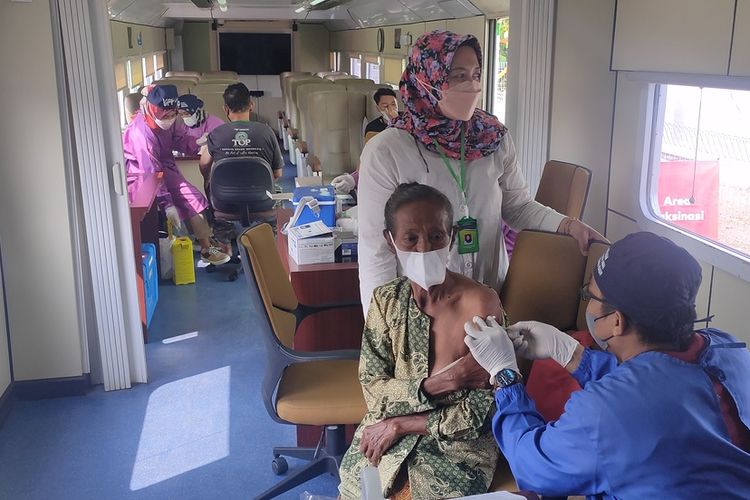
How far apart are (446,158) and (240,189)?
11.4 ft

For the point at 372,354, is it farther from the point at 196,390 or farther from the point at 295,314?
the point at 196,390

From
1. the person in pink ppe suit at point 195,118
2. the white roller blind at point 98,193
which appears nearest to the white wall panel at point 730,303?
the white roller blind at point 98,193

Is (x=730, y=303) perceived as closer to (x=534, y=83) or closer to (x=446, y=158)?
(x=446, y=158)

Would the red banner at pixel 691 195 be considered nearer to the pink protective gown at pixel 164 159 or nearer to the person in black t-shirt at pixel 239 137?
the person in black t-shirt at pixel 239 137

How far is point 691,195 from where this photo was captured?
300cm

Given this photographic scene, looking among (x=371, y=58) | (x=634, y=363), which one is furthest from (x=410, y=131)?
(x=371, y=58)

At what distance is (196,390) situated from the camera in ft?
12.4

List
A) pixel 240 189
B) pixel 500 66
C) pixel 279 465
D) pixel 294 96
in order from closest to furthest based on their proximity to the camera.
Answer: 1. pixel 279 465
2. pixel 240 189
3. pixel 500 66
4. pixel 294 96

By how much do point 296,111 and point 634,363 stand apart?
8380 millimetres

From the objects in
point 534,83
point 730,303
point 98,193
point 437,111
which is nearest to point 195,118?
point 98,193

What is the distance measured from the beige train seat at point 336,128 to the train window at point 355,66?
5.76 metres

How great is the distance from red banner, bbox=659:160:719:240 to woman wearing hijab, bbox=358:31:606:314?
0.78 meters

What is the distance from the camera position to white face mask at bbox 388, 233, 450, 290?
200 cm

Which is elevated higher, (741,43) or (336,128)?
(741,43)
